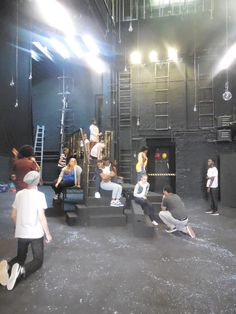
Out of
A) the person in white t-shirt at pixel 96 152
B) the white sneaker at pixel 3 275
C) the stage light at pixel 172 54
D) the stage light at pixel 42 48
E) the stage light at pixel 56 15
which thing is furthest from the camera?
the stage light at pixel 172 54

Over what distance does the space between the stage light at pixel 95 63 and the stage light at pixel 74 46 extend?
0.42 metres

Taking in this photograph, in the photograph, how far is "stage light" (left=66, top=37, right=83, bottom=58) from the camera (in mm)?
11994

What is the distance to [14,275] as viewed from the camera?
3.46 m

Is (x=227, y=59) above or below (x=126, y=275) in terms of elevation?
above

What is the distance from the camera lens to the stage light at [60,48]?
42.1 feet

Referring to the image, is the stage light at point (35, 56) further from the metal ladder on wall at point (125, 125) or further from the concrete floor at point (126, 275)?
the concrete floor at point (126, 275)

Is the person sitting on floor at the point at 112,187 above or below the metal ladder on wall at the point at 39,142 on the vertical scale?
below

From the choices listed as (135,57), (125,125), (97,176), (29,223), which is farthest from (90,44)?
(29,223)

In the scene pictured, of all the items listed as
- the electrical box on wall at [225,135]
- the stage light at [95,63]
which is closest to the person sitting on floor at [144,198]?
the electrical box on wall at [225,135]

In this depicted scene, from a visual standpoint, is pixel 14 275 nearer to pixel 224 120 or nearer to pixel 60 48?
pixel 224 120

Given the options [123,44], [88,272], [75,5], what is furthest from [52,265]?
[123,44]

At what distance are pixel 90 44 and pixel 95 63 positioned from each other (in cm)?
178

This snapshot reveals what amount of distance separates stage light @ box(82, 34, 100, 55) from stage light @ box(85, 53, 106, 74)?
349mm

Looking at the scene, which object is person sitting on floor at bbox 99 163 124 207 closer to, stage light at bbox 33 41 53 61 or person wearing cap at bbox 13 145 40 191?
person wearing cap at bbox 13 145 40 191
